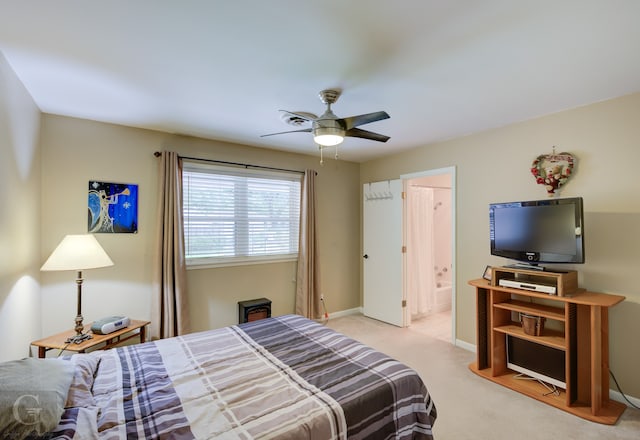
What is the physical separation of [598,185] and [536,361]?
1644 millimetres

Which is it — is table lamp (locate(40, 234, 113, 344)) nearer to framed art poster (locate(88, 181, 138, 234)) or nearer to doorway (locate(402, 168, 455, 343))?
framed art poster (locate(88, 181, 138, 234))

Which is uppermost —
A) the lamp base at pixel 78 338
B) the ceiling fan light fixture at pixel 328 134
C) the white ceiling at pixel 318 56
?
the white ceiling at pixel 318 56

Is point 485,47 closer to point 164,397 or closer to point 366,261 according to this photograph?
point 164,397

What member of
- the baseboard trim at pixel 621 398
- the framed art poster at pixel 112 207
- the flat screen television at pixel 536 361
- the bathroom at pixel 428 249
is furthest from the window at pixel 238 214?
the baseboard trim at pixel 621 398

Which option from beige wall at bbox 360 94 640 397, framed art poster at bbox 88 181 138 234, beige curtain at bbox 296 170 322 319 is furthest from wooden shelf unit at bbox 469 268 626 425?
framed art poster at bbox 88 181 138 234

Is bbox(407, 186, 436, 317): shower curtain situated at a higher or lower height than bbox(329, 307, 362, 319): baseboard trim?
higher

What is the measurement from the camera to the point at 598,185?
254cm

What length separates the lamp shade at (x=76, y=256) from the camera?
2.33 m

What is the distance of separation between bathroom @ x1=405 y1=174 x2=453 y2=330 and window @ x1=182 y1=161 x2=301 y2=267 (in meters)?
1.78

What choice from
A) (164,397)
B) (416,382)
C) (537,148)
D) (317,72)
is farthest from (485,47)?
(164,397)

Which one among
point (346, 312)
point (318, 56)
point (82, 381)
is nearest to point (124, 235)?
point (82, 381)

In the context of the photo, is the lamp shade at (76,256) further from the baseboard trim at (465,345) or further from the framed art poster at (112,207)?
the baseboard trim at (465,345)

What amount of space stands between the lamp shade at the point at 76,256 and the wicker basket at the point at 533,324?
3.69 metres

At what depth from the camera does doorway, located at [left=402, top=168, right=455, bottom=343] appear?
4.34 meters
